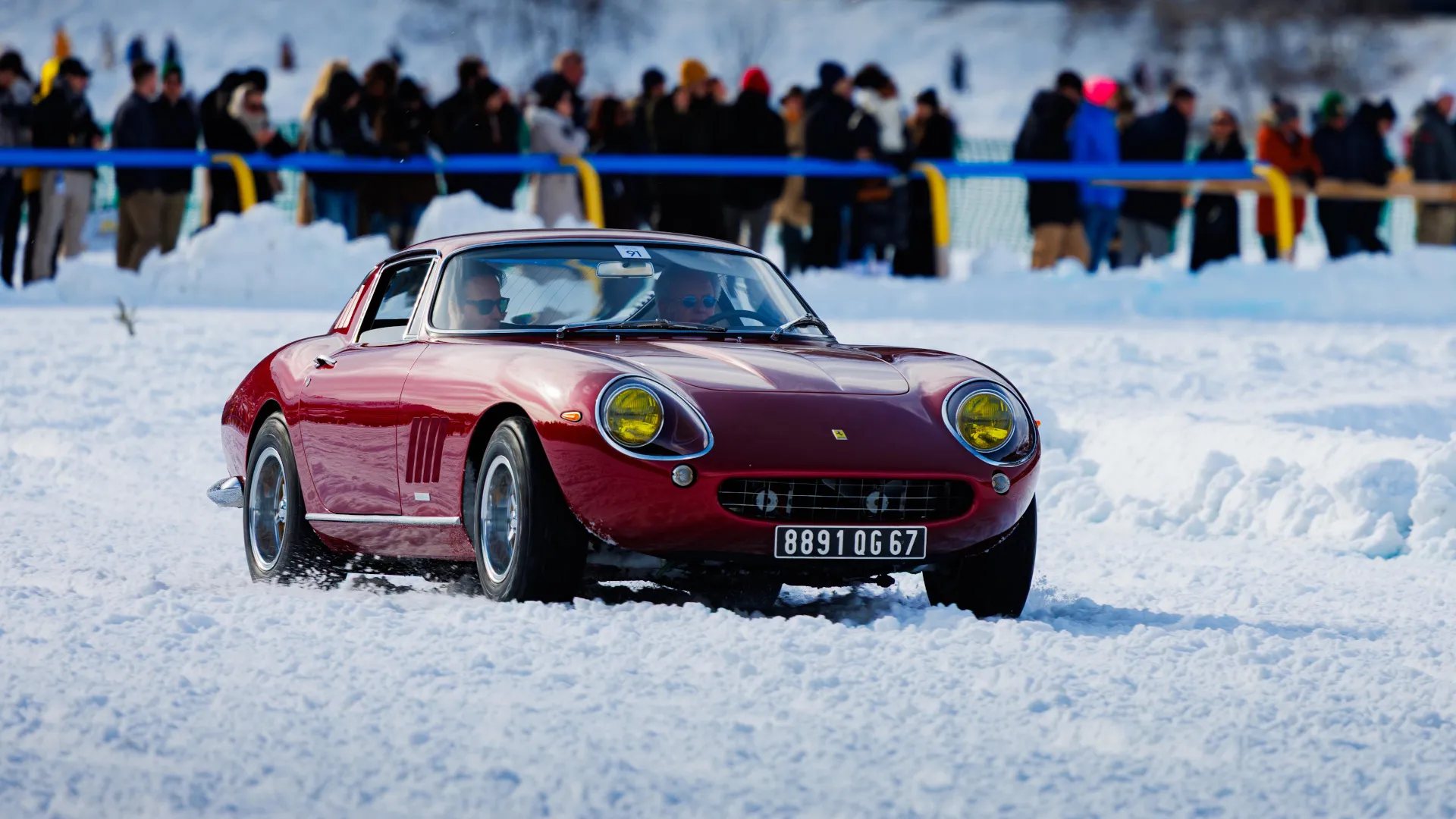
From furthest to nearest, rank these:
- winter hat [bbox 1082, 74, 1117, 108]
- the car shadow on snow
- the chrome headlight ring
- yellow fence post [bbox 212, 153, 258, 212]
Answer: winter hat [bbox 1082, 74, 1117, 108]
yellow fence post [bbox 212, 153, 258, 212]
the car shadow on snow
the chrome headlight ring

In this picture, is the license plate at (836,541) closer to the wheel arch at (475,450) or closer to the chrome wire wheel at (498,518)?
the chrome wire wheel at (498,518)

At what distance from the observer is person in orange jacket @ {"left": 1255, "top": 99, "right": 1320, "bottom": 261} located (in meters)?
19.1

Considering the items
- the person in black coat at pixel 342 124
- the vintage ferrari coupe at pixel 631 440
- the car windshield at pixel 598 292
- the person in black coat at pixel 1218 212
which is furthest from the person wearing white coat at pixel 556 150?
the car windshield at pixel 598 292

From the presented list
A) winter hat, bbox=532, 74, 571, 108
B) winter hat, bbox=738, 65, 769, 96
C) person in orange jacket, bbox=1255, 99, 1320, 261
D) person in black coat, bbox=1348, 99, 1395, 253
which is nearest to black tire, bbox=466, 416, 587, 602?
winter hat, bbox=738, 65, 769, 96

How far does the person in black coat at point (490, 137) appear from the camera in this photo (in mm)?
17047

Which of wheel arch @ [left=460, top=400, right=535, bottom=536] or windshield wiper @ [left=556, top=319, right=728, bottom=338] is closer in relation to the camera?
wheel arch @ [left=460, top=400, right=535, bottom=536]

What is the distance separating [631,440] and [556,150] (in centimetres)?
1154

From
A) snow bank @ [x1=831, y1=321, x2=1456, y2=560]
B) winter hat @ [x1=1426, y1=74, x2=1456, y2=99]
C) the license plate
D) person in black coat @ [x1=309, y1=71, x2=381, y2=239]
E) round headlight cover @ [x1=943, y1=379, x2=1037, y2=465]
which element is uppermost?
winter hat @ [x1=1426, y1=74, x2=1456, y2=99]

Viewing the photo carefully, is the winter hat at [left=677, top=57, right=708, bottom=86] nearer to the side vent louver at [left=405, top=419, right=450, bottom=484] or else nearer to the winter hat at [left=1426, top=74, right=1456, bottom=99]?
the winter hat at [left=1426, top=74, right=1456, bottom=99]

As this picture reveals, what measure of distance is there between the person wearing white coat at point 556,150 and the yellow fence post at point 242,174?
207cm

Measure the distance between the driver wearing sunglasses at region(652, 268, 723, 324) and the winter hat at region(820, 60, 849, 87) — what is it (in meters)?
11.0

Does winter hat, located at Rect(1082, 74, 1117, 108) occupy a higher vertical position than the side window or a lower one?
higher

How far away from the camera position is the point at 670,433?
5898 millimetres

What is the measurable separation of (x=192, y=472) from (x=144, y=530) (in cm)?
185
